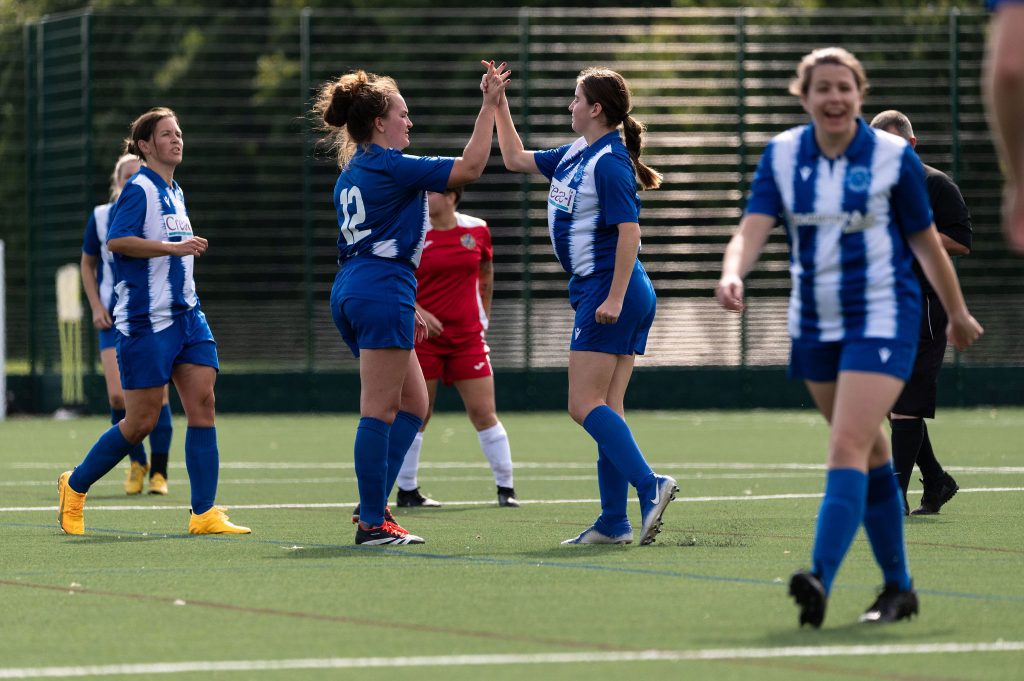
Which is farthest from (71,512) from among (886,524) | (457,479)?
(886,524)

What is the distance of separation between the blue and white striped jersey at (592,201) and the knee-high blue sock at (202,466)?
209 centimetres

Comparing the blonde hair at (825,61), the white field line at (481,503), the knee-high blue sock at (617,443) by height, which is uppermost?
the blonde hair at (825,61)

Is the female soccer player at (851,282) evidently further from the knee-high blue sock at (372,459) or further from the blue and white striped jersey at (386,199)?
the knee-high blue sock at (372,459)

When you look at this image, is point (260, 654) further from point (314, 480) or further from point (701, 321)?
point (701, 321)

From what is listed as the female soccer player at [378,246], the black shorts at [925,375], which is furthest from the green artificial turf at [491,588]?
the black shorts at [925,375]

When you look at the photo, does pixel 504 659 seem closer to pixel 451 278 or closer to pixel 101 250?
pixel 451 278

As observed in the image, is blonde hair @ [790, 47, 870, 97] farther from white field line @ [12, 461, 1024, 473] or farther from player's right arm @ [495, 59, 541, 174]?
white field line @ [12, 461, 1024, 473]

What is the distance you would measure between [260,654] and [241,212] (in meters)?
21.5

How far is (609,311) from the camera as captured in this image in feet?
27.7

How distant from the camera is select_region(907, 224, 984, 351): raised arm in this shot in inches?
241

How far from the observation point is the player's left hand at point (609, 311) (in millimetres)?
8445

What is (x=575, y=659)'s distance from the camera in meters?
5.46

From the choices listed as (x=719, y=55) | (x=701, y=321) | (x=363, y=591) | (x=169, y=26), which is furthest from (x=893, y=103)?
(x=363, y=591)

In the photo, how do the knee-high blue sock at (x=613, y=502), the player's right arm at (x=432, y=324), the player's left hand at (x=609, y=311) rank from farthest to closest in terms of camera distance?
the player's right arm at (x=432, y=324)
the knee-high blue sock at (x=613, y=502)
the player's left hand at (x=609, y=311)
